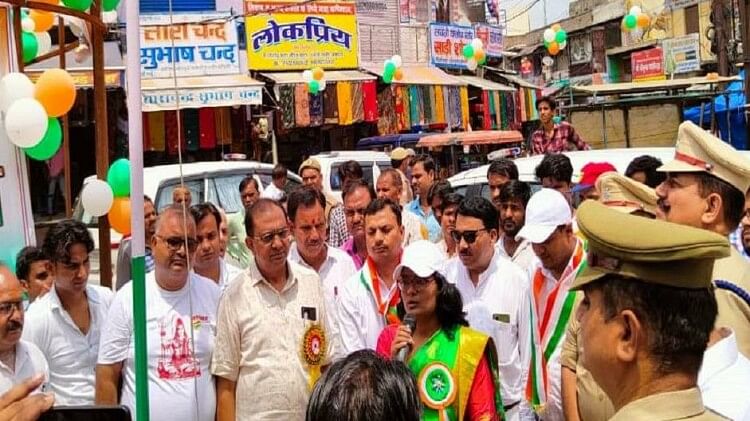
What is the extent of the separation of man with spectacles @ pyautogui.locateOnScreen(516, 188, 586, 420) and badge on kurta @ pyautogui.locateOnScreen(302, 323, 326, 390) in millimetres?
905

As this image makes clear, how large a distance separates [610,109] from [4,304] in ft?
36.0

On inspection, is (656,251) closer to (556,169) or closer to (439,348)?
(439,348)

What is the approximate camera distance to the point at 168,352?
362cm

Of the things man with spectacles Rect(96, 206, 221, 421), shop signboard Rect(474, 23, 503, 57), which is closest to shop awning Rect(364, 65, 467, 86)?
shop signboard Rect(474, 23, 503, 57)

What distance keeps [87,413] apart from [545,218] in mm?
2048

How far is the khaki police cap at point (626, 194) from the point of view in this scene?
3.62m

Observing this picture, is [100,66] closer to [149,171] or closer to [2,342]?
[2,342]

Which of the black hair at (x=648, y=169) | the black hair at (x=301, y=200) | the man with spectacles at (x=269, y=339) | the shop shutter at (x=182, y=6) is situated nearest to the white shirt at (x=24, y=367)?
the man with spectacles at (x=269, y=339)

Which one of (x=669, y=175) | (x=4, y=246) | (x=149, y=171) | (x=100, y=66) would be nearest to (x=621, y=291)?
(x=669, y=175)

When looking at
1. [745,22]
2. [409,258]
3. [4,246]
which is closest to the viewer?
[409,258]

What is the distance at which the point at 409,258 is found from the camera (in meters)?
3.33

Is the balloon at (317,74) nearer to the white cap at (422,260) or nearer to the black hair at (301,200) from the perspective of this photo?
the black hair at (301,200)

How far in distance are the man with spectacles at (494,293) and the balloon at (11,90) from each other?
2.06 metres

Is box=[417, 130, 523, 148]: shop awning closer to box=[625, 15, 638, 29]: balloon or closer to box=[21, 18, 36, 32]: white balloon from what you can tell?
box=[625, 15, 638, 29]: balloon
